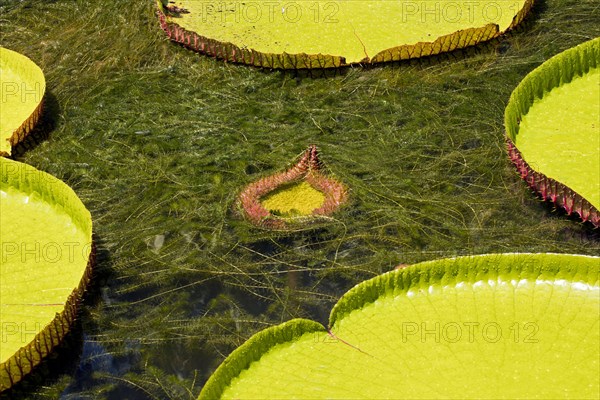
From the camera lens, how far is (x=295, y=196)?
750cm

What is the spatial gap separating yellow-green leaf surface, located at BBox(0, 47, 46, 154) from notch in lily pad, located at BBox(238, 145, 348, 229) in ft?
7.91

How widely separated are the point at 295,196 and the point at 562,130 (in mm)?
2505

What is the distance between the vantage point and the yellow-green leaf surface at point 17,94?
27.1 feet

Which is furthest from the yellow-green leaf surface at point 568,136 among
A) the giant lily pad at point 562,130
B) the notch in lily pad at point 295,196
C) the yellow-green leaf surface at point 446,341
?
the notch in lily pad at point 295,196

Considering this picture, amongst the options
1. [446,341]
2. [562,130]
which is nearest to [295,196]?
[446,341]

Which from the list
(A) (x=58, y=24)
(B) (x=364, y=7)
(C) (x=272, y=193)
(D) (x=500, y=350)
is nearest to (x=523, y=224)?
(D) (x=500, y=350)

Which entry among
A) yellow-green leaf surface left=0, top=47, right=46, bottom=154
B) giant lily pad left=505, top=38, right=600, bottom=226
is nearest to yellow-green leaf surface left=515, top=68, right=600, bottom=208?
giant lily pad left=505, top=38, right=600, bottom=226

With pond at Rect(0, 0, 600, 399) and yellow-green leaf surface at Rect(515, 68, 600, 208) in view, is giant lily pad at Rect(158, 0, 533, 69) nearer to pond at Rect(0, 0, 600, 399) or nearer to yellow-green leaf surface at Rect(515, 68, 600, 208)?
pond at Rect(0, 0, 600, 399)

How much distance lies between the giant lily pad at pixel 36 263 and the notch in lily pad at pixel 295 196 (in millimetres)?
1493

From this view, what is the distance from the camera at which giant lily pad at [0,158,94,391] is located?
6.00m

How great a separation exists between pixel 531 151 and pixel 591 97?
1131 millimetres

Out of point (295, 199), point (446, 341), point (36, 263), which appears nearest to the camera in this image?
point (446, 341)

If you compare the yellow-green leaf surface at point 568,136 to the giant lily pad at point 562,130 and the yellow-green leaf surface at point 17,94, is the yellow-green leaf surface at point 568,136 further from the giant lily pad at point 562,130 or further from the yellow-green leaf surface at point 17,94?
the yellow-green leaf surface at point 17,94

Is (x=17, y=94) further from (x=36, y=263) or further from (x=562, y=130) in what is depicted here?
(x=562, y=130)
